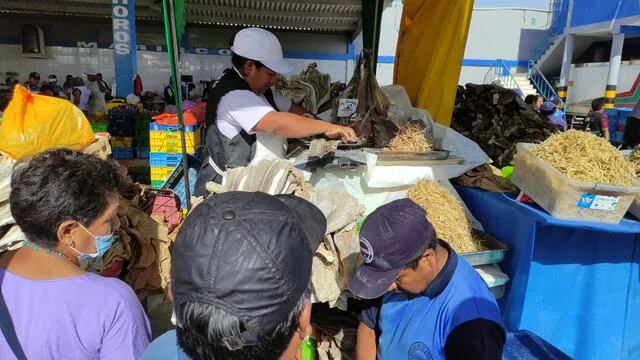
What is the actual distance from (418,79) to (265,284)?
3.62 m

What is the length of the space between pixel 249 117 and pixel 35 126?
1.08 m

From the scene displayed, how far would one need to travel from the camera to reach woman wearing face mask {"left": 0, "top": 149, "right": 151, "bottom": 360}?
129 cm

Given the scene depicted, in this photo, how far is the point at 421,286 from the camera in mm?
1560

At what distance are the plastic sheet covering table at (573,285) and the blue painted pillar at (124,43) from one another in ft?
37.5

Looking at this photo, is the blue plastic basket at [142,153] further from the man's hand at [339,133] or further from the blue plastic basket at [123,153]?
the man's hand at [339,133]

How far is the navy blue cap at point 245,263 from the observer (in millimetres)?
758

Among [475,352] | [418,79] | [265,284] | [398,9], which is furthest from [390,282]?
[398,9]

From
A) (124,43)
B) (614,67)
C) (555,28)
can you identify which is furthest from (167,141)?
(555,28)

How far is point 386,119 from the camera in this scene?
2.90 m

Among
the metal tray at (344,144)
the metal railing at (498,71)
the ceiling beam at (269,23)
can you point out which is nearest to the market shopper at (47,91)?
the ceiling beam at (269,23)

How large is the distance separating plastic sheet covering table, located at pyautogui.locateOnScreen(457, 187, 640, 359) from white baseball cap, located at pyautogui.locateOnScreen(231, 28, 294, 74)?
59.2 inches

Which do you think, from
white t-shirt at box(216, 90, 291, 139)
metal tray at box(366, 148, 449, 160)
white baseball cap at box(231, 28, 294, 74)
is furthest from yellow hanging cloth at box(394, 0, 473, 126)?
white t-shirt at box(216, 90, 291, 139)

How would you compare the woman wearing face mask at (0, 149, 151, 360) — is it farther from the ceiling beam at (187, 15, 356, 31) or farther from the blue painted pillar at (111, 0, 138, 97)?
the ceiling beam at (187, 15, 356, 31)

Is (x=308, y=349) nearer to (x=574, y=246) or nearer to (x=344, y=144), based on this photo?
→ (x=344, y=144)
